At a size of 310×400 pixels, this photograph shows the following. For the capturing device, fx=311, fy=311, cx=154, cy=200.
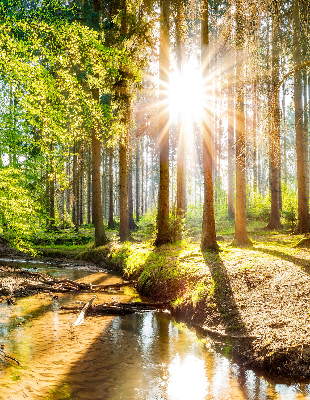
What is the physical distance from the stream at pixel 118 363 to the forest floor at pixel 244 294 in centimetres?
38

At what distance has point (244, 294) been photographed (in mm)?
6902

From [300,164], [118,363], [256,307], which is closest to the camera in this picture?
[118,363]

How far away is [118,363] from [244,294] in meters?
3.19

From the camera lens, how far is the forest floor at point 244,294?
16.3 feet

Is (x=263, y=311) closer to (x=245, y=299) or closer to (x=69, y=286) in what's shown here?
(x=245, y=299)

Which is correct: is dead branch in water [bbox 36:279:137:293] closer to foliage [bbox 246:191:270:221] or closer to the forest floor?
the forest floor

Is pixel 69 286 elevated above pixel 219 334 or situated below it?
above

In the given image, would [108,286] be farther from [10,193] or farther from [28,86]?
[28,86]

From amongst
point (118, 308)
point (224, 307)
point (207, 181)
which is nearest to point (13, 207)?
point (118, 308)

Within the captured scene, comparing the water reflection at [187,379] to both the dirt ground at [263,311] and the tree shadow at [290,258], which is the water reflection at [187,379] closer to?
the dirt ground at [263,311]

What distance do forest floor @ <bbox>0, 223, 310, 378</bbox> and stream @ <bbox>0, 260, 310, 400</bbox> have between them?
0.38m

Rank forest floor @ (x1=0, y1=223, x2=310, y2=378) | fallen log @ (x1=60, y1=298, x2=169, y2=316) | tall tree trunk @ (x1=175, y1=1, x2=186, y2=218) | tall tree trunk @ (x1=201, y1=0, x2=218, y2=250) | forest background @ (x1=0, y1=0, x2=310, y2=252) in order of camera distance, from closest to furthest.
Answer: forest floor @ (x1=0, y1=223, x2=310, y2=378), forest background @ (x1=0, y1=0, x2=310, y2=252), fallen log @ (x1=60, y1=298, x2=169, y2=316), tall tree trunk @ (x1=201, y1=0, x2=218, y2=250), tall tree trunk @ (x1=175, y1=1, x2=186, y2=218)

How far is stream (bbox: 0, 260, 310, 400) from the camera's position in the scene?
13.8ft

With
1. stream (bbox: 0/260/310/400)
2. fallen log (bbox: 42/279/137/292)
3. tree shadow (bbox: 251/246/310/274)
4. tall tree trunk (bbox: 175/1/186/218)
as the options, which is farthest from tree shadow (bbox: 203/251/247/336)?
tall tree trunk (bbox: 175/1/186/218)
